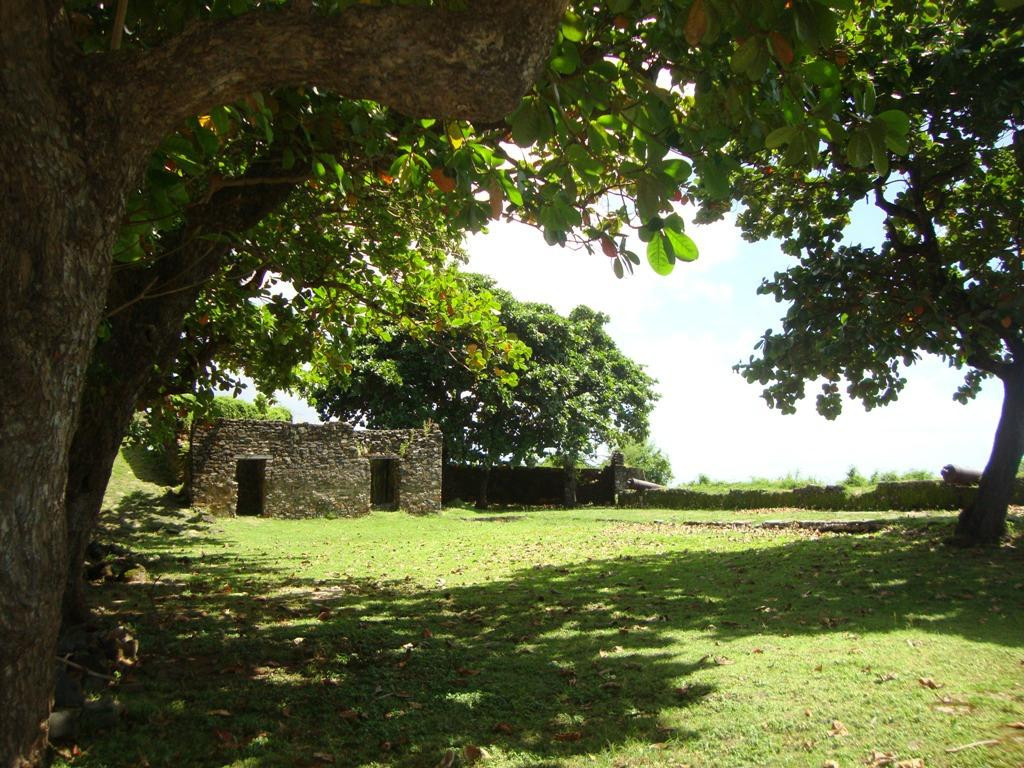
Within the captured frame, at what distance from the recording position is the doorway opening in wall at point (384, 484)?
Answer: 24734 mm

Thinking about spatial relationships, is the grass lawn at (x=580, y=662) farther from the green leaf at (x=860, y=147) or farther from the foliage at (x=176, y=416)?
the green leaf at (x=860, y=147)

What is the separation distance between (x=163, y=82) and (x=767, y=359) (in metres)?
10.5

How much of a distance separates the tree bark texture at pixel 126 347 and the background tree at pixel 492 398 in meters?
21.9

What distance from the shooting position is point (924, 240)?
1123 centimetres

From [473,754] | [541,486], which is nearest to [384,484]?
[541,486]

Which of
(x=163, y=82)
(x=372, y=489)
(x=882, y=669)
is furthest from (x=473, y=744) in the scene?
(x=372, y=489)

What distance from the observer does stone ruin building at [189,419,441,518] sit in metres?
20.3

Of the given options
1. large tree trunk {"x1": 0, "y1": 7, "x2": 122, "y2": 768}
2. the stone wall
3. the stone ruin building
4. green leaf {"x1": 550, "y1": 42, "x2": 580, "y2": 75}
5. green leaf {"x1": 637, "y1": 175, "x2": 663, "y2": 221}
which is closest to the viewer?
large tree trunk {"x1": 0, "y1": 7, "x2": 122, "y2": 768}

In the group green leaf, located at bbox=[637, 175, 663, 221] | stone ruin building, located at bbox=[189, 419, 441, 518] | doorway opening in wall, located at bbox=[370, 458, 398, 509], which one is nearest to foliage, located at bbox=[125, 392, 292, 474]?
stone ruin building, located at bbox=[189, 419, 441, 518]

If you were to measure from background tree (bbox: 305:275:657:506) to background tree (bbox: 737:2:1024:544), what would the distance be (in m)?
17.0

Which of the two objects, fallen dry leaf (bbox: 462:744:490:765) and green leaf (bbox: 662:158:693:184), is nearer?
green leaf (bbox: 662:158:693:184)

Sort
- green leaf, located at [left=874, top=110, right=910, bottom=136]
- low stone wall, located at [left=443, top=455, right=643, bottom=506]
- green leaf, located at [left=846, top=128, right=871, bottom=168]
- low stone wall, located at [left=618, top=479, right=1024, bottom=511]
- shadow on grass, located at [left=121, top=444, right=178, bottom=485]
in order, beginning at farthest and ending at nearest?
low stone wall, located at [left=443, top=455, right=643, bottom=506] → shadow on grass, located at [left=121, top=444, right=178, bottom=485] → low stone wall, located at [left=618, top=479, right=1024, bottom=511] → green leaf, located at [left=846, top=128, right=871, bottom=168] → green leaf, located at [left=874, top=110, right=910, bottom=136]

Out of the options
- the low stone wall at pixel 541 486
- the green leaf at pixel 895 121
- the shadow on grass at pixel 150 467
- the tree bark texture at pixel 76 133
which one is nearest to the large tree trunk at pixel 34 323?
the tree bark texture at pixel 76 133

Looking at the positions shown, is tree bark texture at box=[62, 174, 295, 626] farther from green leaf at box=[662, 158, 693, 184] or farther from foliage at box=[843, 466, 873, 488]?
foliage at box=[843, 466, 873, 488]
